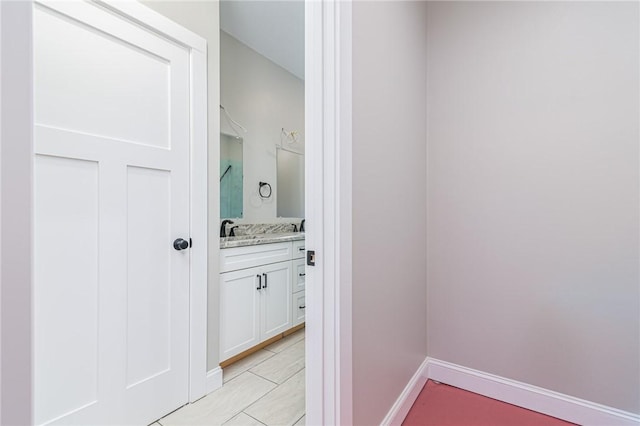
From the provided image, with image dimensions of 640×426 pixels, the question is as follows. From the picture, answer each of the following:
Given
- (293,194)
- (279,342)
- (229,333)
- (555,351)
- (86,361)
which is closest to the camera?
(86,361)

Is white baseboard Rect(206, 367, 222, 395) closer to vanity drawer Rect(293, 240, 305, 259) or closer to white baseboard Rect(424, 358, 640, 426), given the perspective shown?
vanity drawer Rect(293, 240, 305, 259)

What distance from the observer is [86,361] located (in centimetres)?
130

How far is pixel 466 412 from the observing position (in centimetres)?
155

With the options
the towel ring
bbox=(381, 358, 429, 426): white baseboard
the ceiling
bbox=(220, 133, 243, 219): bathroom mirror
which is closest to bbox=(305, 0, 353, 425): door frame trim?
bbox=(381, 358, 429, 426): white baseboard

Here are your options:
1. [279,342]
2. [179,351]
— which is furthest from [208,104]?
[279,342]

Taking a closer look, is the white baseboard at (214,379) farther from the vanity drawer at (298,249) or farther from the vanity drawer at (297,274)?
the vanity drawer at (298,249)

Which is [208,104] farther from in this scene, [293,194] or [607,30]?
[607,30]

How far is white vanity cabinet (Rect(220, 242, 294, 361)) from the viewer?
6.40 feet

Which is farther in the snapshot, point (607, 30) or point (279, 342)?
point (279, 342)

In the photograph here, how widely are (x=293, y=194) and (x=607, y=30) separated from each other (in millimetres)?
2620

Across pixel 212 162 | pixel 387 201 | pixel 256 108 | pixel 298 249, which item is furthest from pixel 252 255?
pixel 256 108

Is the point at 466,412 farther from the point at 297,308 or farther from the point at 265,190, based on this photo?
the point at 265,190

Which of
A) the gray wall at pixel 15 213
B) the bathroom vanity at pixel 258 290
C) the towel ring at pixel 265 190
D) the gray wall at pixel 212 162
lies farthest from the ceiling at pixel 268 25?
the gray wall at pixel 15 213

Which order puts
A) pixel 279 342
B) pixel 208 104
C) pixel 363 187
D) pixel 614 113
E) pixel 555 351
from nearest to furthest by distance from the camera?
pixel 363 187 < pixel 614 113 < pixel 555 351 < pixel 208 104 < pixel 279 342
